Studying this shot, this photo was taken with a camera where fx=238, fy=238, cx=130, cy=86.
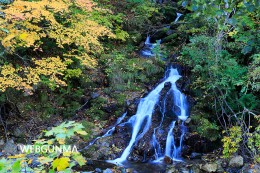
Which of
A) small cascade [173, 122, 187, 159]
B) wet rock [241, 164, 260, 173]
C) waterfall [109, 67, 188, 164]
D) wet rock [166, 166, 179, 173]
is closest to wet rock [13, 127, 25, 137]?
waterfall [109, 67, 188, 164]

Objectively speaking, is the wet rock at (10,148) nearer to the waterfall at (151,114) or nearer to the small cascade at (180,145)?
the waterfall at (151,114)

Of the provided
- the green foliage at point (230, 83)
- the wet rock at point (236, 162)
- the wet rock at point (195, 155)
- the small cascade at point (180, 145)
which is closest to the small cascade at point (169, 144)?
the small cascade at point (180, 145)

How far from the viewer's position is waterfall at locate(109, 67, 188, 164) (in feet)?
23.2

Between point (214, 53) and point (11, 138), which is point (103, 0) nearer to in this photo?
point (214, 53)

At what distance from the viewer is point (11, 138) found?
7.07 meters

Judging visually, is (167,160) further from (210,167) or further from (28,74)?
(28,74)

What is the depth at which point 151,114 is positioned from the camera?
27.2 feet

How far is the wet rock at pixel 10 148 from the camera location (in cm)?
658

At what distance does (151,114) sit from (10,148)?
4.48 meters

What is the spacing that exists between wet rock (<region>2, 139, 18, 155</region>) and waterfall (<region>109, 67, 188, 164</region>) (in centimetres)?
276

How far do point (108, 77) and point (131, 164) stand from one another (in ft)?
13.2

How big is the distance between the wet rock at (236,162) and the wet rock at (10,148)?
581cm

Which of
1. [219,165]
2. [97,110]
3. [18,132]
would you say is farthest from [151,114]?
[18,132]

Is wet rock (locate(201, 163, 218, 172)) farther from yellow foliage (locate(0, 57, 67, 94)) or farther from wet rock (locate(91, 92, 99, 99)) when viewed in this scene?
wet rock (locate(91, 92, 99, 99))
